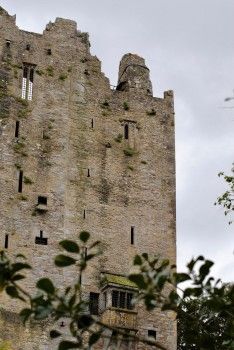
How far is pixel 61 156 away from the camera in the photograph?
29.5 meters

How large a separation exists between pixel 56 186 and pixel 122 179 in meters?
2.41

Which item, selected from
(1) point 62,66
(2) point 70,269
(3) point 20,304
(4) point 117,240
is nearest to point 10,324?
(3) point 20,304

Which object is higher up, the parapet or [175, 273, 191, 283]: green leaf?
the parapet

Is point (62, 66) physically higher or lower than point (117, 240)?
higher

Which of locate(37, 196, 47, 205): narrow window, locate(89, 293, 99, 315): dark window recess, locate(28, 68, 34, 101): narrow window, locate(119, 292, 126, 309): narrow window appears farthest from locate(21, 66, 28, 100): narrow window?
locate(119, 292, 126, 309): narrow window

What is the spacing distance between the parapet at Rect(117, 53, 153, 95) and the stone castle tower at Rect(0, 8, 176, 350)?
0.05 metres

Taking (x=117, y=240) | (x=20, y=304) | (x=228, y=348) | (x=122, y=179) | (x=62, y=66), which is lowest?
(x=228, y=348)

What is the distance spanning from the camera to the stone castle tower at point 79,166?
27.8m

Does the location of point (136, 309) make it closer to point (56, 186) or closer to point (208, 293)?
point (56, 186)

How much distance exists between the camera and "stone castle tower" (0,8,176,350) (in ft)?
91.2

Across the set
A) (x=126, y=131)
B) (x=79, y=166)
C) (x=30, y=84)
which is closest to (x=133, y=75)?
(x=126, y=131)

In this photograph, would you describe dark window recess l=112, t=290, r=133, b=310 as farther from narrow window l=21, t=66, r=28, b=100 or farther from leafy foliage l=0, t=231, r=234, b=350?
leafy foliage l=0, t=231, r=234, b=350

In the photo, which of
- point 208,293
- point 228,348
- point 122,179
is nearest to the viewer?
point 208,293

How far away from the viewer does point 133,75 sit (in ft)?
109
